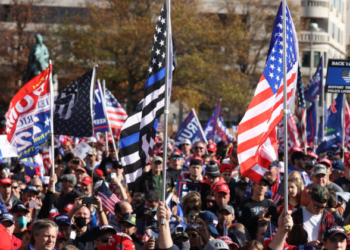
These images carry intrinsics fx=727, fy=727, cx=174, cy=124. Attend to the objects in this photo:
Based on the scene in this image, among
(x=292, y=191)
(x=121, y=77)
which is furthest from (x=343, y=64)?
(x=121, y=77)

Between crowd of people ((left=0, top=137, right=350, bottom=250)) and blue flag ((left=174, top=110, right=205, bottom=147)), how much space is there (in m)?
5.99

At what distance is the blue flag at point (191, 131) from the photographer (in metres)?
18.0

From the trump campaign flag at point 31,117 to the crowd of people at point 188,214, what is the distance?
0.66 meters

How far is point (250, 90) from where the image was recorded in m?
48.1

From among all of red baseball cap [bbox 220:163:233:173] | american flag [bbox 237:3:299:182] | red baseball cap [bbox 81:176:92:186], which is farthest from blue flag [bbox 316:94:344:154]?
american flag [bbox 237:3:299:182]

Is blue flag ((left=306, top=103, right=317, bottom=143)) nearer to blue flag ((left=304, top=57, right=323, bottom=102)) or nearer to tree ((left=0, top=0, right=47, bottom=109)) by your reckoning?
blue flag ((left=304, top=57, right=323, bottom=102))

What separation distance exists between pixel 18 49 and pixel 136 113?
37180 millimetres

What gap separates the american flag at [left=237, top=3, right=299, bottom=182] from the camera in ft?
23.0

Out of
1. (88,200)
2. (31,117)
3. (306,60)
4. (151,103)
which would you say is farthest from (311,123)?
(306,60)

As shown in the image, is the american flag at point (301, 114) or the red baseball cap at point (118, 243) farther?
the american flag at point (301, 114)

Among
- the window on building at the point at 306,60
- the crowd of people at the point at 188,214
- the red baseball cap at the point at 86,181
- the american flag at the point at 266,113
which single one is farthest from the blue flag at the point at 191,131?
the window on building at the point at 306,60

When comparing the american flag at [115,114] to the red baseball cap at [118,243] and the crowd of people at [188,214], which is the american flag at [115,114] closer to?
the crowd of people at [188,214]

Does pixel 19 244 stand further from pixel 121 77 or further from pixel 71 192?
pixel 121 77

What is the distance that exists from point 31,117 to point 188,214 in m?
3.80
